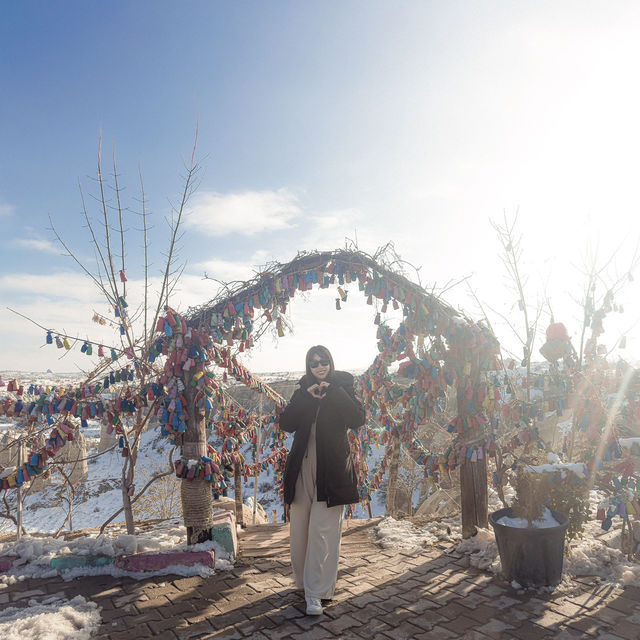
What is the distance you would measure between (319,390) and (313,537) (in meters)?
1.03

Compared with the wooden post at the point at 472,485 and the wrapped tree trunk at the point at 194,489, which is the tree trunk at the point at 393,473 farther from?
the wrapped tree trunk at the point at 194,489

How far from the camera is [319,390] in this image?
354 centimetres

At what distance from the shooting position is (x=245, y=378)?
6020mm

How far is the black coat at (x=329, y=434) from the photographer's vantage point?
332cm

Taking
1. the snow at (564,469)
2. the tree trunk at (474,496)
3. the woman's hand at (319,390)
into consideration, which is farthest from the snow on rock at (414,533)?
the woman's hand at (319,390)

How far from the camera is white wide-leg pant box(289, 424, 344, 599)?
3293 millimetres

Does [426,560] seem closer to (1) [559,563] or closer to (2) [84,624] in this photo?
(1) [559,563]

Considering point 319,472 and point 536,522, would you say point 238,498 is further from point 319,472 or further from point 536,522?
point 536,522

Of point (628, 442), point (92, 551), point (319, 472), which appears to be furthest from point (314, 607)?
point (628, 442)

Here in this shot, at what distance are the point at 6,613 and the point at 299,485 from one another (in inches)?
90.2

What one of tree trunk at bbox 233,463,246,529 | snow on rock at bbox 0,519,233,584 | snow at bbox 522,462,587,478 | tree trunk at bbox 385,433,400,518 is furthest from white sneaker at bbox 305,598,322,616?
tree trunk at bbox 385,433,400,518

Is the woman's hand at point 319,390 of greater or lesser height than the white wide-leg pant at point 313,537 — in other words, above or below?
above

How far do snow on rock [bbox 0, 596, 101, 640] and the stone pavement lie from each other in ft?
0.38

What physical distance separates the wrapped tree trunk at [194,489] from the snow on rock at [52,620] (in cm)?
109
